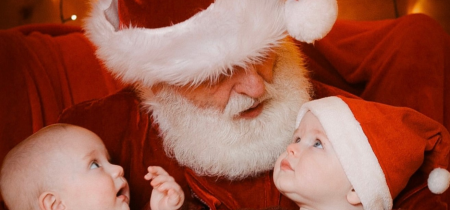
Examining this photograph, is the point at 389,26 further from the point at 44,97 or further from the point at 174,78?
the point at 44,97

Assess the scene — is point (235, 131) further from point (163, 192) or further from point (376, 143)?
point (376, 143)

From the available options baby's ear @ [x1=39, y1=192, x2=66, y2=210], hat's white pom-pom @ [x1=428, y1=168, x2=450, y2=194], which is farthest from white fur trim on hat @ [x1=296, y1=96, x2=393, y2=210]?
baby's ear @ [x1=39, y1=192, x2=66, y2=210]

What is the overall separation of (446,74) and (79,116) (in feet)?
3.98

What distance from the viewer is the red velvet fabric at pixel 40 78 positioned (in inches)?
58.4

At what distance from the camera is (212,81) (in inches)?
46.0

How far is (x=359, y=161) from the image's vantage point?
106cm

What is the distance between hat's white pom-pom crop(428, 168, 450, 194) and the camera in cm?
115

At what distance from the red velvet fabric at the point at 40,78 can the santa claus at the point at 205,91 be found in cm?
19

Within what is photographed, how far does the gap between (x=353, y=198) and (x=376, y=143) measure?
0.46ft

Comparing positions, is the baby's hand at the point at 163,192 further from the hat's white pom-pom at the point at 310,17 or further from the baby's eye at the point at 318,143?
the hat's white pom-pom at the point at 310,17

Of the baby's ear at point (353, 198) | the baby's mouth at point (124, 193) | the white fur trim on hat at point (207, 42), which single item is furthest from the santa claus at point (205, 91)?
the baby's ear at point (353, 198)

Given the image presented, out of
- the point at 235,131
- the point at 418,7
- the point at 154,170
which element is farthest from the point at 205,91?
the point at 418,7

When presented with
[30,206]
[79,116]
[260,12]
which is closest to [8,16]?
[79,116]

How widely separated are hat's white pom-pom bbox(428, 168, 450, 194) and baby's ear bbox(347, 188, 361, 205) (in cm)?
22
